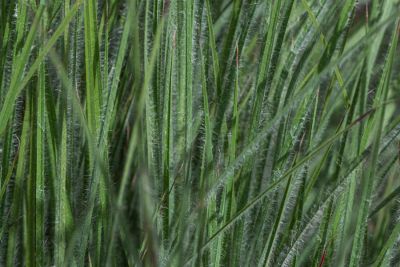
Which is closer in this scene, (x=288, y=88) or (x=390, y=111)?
(x=288, y=88)

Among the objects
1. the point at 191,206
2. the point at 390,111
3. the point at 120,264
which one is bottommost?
the point at 120,264

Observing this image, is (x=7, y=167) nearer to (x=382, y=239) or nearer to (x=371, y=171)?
(x=371, y=171)

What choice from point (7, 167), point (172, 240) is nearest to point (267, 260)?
point (172, 240)

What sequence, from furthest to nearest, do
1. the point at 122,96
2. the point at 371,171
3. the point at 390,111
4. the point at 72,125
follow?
the point at 390,111 < the point at 122,96 < the point at 72,125 < the point at 371,171

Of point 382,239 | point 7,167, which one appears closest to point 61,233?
point 7,167

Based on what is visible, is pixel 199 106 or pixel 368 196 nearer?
pixel 368 196

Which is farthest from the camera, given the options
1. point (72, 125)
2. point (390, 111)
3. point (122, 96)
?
point (390, 111)

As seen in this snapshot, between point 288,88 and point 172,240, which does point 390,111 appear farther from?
point 172,240

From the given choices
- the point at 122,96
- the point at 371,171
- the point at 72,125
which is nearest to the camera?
the point at 371,171

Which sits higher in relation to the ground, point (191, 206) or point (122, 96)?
point (122, 96)
